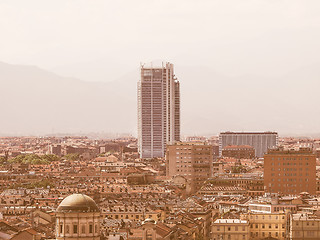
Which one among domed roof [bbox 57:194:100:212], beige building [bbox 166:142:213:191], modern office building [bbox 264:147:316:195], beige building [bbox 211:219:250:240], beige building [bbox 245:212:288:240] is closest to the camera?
domed roof [bbox 57:194:100:212]

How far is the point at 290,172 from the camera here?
117m

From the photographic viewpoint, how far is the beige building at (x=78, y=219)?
43.4 m

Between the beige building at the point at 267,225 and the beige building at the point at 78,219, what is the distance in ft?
94.8

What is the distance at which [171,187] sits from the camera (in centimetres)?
12331

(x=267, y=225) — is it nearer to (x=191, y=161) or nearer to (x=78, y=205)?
(x=78, y=205)

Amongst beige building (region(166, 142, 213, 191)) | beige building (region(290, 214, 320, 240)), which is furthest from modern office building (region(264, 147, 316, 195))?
beige building (region(290, 214, 320, 240))

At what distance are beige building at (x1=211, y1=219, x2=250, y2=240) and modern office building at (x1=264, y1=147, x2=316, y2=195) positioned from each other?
45.5m

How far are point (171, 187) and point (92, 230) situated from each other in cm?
7970

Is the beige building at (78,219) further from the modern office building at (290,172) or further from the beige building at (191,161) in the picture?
the beige building at (191,161)

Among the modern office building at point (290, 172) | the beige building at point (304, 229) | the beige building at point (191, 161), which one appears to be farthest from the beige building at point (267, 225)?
the beige building at point (191, 161)

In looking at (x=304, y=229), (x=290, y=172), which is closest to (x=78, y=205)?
(x=304, y=229)

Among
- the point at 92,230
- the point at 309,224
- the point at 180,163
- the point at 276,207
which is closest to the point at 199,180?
the point at 180,163

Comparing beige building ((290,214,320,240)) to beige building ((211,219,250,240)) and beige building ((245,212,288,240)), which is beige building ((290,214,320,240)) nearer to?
beige building ((211,219,250,240))

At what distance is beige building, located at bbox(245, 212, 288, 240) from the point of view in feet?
236
